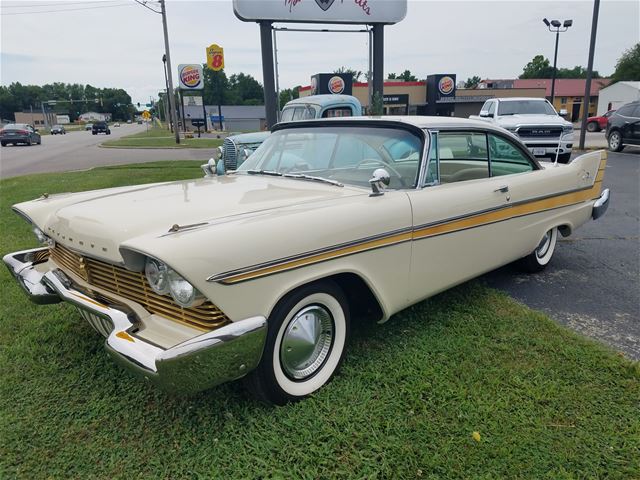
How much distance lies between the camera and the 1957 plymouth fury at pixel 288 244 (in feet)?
6.62

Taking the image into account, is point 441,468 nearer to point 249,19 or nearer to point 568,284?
point 568,284

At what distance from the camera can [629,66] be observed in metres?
56.1

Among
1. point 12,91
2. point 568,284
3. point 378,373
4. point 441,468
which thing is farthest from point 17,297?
point 12,91

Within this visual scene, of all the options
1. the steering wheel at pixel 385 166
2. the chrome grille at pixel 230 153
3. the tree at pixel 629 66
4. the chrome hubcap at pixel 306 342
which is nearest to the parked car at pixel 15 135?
the chrome grille at pixel 230 153

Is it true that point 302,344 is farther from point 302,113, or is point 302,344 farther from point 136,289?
point 302,113

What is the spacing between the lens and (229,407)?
96.0 inches

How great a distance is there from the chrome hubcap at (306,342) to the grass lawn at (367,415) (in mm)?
162

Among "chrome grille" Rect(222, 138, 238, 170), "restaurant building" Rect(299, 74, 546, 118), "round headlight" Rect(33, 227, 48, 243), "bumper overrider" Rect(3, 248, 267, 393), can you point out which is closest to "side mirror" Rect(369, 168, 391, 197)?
"bumper overrider" Rect(3, 248, 267, 393)

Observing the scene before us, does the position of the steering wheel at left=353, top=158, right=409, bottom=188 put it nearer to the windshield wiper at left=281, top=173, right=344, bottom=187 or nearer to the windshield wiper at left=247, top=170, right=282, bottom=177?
the windshield wiper at left=281, top=173, right=344, bottom=187

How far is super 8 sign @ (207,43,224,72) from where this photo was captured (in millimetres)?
29156

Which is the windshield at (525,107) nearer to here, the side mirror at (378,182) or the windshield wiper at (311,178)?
the windshield wiper at (311,178)

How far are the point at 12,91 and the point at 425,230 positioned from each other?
14562 centimetres

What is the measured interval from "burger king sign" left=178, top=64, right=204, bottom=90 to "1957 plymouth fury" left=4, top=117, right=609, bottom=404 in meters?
33.9

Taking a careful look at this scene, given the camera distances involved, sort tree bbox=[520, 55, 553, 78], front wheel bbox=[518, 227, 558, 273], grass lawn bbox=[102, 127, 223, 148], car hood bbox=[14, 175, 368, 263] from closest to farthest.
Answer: car hood bbox=[14, 175, 368, 263] < front wheel bbox=[518, 227, 558, 273] < grass lawn bbox=[102, 127, 223, 148] < tree bbox=[520, 55, 553, 78]
